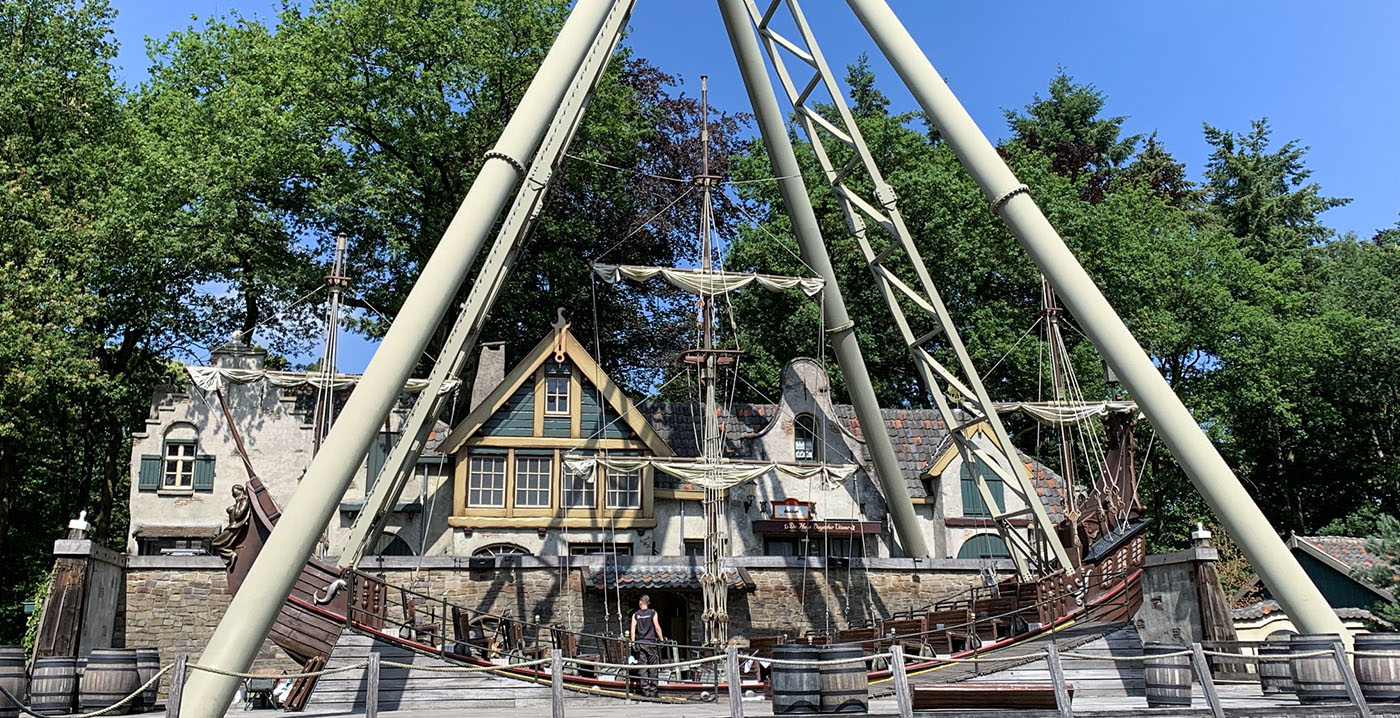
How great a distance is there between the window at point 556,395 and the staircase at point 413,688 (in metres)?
11.1

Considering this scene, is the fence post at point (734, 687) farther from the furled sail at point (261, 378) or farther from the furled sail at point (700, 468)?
the furled sail at point (261, 378)

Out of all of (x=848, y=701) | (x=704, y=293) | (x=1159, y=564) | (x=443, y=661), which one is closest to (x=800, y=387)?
(x=704, y=293)

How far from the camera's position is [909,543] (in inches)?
950

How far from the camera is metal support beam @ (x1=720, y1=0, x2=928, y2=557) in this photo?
20.2 m

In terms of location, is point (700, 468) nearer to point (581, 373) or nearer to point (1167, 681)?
point (581, 373)

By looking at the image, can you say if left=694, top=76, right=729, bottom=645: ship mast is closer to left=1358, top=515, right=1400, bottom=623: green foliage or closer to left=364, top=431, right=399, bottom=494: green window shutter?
left=364, top=431, right=399, bottom=494: green window shutter

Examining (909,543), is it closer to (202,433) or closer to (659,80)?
(202,433)

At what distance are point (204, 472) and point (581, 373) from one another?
1030 centimetres

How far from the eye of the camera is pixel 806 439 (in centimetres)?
2978

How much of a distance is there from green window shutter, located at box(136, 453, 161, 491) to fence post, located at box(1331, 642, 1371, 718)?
2660 cm

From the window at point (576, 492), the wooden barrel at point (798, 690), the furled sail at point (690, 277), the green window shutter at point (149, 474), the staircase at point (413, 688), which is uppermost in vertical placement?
the furled sail at point (690, 277)

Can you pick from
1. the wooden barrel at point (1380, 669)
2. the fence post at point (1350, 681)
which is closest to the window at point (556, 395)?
the wooden barrel at point (1380, 669)

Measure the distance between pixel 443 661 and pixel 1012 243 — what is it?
2772 cm

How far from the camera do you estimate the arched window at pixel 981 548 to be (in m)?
29.4
